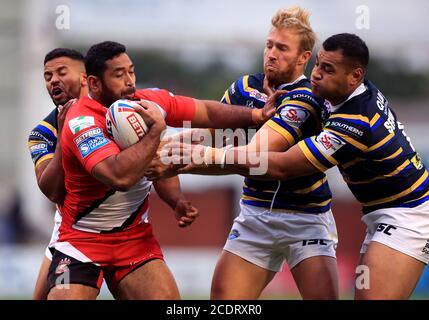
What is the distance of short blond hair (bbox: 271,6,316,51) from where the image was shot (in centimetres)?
830

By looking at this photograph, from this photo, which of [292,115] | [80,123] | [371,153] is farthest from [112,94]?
[371,153]

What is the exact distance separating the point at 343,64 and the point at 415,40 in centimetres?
2247

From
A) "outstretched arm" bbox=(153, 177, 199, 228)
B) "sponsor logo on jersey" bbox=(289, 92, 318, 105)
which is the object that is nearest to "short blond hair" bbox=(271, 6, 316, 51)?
"sponsor logo on jersey" bbox=(289, 92, 318, 105)

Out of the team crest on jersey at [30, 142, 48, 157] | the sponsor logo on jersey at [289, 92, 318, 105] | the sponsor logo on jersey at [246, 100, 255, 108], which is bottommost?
the team crest on jersey at [30, 142, 48, 157]

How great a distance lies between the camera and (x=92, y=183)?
7.77 m

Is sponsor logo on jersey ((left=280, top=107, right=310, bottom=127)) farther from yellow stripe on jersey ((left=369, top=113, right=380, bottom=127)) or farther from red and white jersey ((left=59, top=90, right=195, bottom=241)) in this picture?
red and white jersey ((left=59, top=90, right=195, bottom=241))

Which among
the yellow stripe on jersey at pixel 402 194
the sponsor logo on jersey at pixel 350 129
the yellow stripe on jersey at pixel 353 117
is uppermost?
the yellow stripe on jersey at pixel 353 117

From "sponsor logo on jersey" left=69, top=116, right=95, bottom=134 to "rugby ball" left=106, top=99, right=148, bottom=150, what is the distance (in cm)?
15

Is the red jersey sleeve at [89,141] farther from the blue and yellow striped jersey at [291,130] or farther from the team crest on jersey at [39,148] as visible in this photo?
the blue and yellow striped jersey at [291,130]

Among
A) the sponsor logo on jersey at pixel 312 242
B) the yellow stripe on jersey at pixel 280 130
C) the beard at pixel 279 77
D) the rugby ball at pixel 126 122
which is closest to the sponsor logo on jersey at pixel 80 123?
the rugby ball at pixel 126 122

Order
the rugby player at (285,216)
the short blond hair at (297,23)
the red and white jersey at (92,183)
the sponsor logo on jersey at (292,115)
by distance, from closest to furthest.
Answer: the red and white jersey at (92,183), the sponsor logo on jersey at (292,115), the rugby player at (285,216), the short blond hair at (297,23)

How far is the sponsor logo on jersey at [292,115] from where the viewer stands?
26.0 ft

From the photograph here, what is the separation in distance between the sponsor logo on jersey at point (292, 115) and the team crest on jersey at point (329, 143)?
1.33ft

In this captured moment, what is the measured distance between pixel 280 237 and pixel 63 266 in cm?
200
